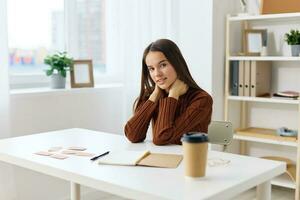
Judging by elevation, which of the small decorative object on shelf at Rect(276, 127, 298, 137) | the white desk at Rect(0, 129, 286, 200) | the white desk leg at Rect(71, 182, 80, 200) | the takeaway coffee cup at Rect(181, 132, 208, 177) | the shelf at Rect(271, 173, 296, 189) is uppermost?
the takeaway coffee cup at Rect(181, 132, 208, 177)

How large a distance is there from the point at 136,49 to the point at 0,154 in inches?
70.5

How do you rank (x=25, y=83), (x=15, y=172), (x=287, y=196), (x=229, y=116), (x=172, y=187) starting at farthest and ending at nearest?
(x=229, y=116) → (x=287, y=196) → (x=25, y=83) → (x=15, y=172) → (x=172, y=187)

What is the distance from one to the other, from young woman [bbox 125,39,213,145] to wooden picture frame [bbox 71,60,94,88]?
4.03 feet

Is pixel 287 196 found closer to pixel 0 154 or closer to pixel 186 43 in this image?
pixel 186 43

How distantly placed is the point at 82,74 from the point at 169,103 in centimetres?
143

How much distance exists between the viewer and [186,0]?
3.51 meters

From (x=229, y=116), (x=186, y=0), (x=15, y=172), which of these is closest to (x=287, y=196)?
(x=229, y=116)

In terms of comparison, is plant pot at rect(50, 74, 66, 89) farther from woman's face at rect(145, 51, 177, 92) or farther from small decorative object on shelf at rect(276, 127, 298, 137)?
small decorative object on shelf at rect(276, 127, 298, 137)

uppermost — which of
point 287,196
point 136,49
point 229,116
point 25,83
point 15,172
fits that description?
point 136,49

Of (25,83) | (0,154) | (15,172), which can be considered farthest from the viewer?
(25,83)

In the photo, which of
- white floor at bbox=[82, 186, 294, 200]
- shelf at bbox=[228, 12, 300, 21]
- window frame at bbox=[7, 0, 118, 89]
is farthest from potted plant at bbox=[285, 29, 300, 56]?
window frame at bbox=[7, 0, 118, 89]

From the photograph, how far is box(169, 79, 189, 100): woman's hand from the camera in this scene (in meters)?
2.00

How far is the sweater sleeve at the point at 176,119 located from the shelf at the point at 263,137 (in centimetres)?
141

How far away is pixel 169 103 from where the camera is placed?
196 centimetres
